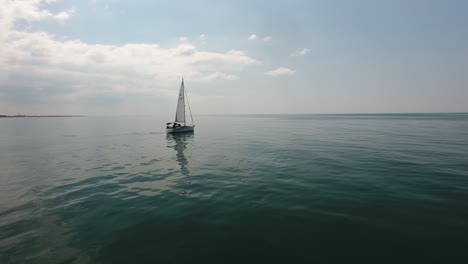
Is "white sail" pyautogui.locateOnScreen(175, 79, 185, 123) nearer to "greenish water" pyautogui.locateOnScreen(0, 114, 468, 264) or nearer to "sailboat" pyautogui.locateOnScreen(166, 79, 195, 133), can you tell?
"sailboat" pyautogui.locateOnScreen(166, 79, 195, 133)

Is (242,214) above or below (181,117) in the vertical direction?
below

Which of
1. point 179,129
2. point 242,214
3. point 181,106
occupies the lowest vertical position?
point 242,214

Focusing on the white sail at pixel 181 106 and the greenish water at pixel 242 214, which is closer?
the greenish water at pixel 242 214

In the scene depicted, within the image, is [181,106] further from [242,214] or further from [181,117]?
[242,214]

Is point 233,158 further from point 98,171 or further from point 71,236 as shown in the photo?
point 71,236

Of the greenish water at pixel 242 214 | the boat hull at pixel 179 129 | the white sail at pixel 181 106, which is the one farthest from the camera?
the white sail at pixel 181 106

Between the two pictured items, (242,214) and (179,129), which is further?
(179,129)

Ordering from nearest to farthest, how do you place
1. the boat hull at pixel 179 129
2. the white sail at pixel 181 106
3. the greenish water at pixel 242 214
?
the greenish water at pixel 242 214 → the boat hull at pixel 179 129 → the white sail at pixel 181 106

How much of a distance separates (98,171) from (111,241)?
15.2m

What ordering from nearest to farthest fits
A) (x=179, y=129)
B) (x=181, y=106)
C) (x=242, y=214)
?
(x=242, y=214), (x=179, y=129), (x=181, y=106)

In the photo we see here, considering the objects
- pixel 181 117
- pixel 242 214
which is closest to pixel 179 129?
pixel 181 117

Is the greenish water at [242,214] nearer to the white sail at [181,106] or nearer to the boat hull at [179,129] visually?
the boat hull at [179,129]

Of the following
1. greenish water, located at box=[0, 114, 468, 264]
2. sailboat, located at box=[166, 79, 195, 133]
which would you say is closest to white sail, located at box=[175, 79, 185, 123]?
sailboat, located at box=[166, 79, 195, 133]

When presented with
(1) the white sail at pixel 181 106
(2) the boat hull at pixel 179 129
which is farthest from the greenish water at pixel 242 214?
(1) the white sail at pixel 181 106
